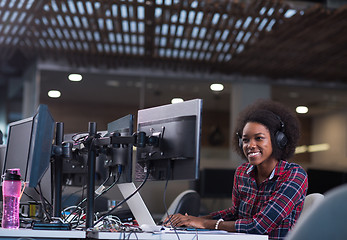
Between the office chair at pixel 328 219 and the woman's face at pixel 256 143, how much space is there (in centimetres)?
197


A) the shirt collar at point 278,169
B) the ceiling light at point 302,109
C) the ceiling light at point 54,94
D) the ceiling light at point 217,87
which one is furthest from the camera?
the ceiling light at point 302,109

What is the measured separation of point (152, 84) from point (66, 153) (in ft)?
22.4

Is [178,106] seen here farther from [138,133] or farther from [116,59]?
[116,59]

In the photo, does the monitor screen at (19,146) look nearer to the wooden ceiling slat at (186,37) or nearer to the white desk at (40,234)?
the white desk at (40,234)

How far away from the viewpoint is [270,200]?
297 centimetres

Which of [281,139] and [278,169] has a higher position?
[281,139]

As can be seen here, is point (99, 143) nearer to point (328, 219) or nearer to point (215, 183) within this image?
point (328, 219)

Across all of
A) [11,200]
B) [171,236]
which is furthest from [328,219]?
[11,200]

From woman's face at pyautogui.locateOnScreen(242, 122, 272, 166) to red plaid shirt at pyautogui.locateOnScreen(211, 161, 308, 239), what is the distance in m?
0.10

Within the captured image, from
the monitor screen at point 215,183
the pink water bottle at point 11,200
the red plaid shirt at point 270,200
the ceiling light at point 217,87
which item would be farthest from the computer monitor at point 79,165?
the ceiling light at point 217,87

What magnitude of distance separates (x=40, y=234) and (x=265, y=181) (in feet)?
4.57

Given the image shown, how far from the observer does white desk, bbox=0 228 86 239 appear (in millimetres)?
2316

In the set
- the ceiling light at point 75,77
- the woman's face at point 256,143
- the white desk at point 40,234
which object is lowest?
the white desk at point 40,234

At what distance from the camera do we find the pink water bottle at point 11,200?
8.19 ft
